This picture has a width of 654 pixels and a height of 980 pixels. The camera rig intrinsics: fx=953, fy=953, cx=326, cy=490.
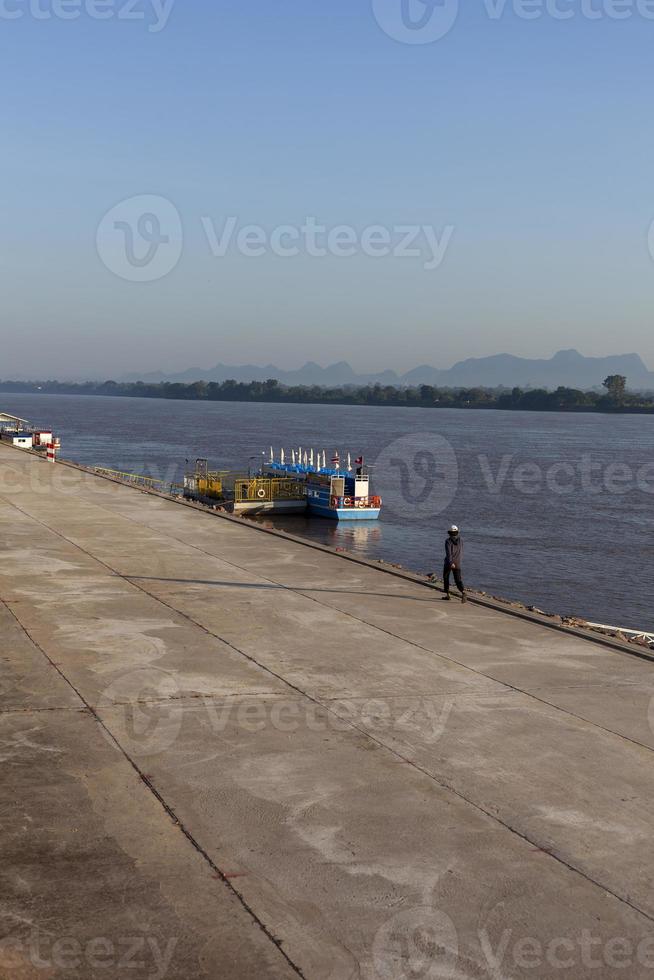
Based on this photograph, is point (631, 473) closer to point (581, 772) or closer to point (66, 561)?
point (66, 561)

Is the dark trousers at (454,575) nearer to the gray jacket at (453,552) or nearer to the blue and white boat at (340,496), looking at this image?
the gray jacket at (453,552)

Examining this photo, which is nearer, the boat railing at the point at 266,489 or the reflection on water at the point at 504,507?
the reflection on water at the point at 504,507

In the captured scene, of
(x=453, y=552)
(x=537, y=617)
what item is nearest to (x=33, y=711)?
(x=453, y=552)

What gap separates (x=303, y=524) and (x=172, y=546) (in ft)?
103

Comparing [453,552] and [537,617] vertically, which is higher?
[453,552]

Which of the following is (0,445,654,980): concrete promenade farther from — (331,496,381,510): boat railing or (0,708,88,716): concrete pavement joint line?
(331,496,381,510): boat railing

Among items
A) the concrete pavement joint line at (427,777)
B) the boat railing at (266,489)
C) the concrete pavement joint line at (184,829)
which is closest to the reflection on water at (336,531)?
the boat railing at (266,489)

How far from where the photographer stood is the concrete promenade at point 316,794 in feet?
21.9

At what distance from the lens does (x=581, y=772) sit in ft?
32.4

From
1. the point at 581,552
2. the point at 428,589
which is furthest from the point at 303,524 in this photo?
the point at 428,589

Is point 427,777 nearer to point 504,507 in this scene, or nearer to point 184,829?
point 184,829

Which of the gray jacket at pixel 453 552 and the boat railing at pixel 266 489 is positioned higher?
the gray jacket at pixel 453 552

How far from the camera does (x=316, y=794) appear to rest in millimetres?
9078

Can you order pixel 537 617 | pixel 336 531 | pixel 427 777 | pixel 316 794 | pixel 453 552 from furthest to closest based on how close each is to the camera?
pixel 336 531
pixel 453 552
pixel 537 617
pixel 427 777
pixel 316 794
